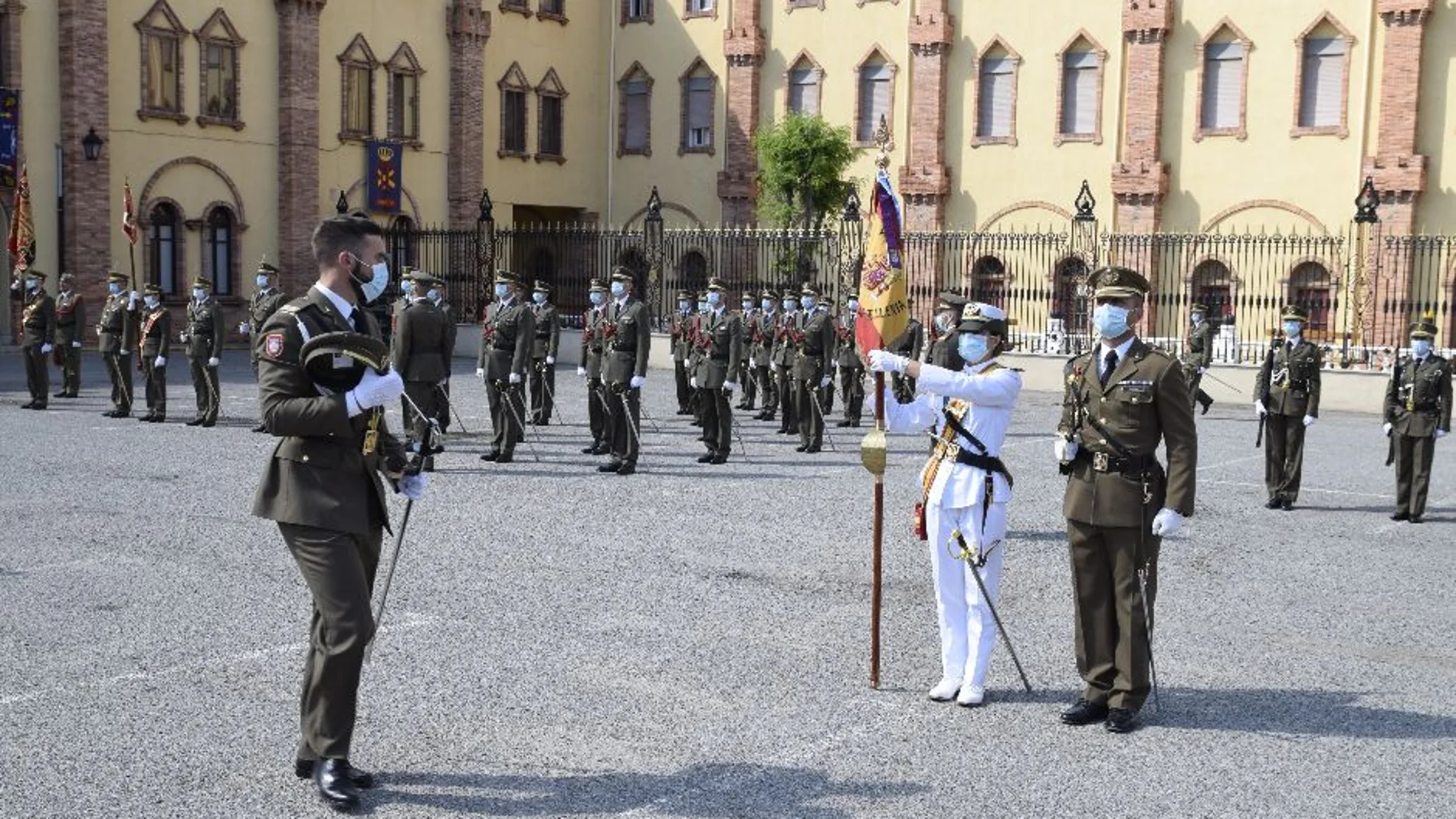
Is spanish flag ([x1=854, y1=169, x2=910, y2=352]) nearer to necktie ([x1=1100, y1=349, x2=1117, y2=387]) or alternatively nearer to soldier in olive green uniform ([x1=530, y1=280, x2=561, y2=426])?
necktie ([x1=1100, y1=349, x2=1117, y2=387])

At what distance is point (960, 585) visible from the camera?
686 centimetres

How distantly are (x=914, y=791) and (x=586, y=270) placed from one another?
104ft

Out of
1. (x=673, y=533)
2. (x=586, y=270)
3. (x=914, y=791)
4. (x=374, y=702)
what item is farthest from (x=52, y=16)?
(x=914, y=791)

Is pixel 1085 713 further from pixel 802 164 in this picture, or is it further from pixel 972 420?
pixel 802 164

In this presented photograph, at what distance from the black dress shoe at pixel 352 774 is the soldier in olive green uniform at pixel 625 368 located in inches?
345

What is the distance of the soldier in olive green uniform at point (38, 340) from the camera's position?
19547mm

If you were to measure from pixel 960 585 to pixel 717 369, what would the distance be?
9274 millimetres

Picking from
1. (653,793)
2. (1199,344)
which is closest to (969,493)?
(653,793)

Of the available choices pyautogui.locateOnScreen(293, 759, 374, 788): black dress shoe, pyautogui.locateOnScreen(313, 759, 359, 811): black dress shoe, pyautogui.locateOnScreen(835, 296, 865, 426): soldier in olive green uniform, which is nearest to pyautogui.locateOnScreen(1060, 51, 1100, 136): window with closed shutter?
pyautogui.locateOnScreen(835, 296, 865, 426): soldier in olive green uniform

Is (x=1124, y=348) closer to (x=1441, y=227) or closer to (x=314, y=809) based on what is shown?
(x=314, y=809)

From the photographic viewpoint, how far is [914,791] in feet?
18.5

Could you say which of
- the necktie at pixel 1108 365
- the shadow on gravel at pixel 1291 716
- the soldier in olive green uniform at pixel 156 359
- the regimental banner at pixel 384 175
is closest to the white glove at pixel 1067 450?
the necktie at pixel 1108 365

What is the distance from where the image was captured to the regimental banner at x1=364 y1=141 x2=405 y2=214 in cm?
3609

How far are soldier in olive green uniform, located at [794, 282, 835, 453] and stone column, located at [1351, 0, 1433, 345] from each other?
17356 mm
